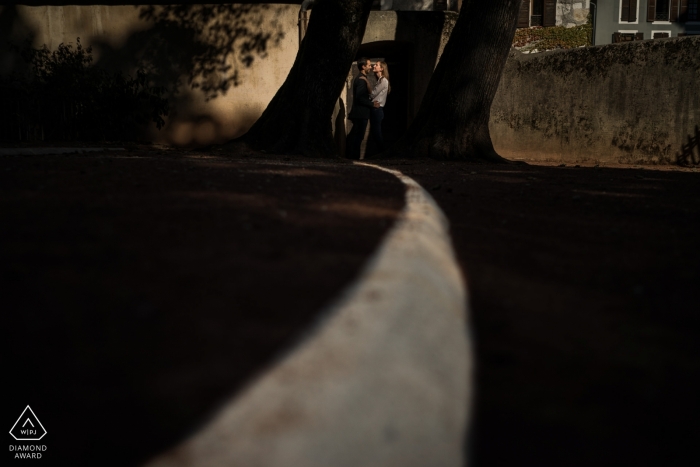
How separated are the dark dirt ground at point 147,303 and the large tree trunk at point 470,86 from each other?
25.3 feet

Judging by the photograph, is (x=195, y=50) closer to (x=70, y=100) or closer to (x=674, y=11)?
(x=70, y=100)

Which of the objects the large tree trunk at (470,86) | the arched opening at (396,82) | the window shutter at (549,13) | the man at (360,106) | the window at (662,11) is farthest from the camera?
the window at (662,11)

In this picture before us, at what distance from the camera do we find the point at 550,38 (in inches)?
1356

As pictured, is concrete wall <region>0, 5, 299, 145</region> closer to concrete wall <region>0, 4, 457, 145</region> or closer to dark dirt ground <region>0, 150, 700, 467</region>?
concrete wall <region>0, 4, 457, 145</region>

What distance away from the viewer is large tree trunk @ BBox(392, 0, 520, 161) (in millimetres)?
10398

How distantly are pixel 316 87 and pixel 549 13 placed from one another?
28.3 m

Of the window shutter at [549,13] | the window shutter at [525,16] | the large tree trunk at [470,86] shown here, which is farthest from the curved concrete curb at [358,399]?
the window shutter at [525,16]

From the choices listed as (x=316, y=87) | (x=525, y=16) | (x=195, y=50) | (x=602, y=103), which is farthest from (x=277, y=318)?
(x=525, y=16)

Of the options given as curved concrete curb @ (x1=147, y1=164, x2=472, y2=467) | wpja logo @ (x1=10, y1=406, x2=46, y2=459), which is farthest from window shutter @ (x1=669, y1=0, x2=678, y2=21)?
wpja logo @ (x1=10, y1=406, x2=46, y2=459)

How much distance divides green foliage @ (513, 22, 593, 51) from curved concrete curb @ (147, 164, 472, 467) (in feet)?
114

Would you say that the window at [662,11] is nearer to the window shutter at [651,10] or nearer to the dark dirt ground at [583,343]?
the window shutter at [651,10]

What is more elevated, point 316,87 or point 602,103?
point 316,87

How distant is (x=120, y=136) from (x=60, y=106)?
122cm

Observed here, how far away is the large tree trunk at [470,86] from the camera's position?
10.4 meters
